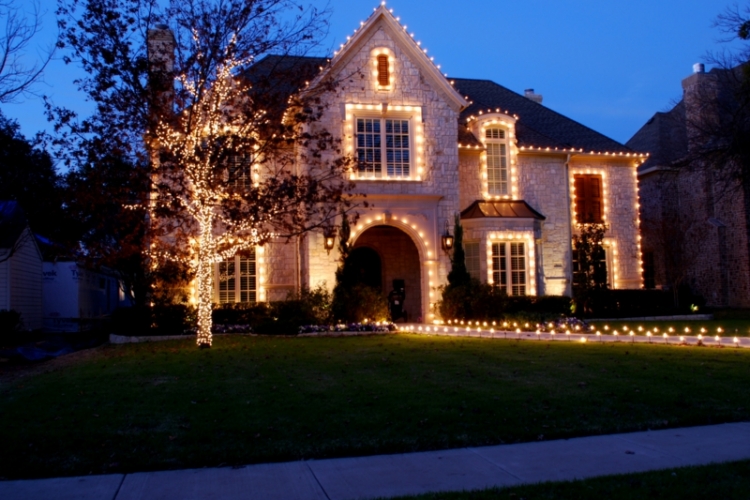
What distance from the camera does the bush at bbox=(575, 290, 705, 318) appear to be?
897 inches

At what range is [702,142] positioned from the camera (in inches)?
703

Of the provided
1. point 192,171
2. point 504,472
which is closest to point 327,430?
point 504,472

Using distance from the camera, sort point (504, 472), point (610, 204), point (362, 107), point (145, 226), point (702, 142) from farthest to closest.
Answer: point (610, 204), point (362, 107), point (702, 142), point (145, 226), point (504, 472)

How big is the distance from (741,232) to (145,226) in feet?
77.3

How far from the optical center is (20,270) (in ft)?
76.4

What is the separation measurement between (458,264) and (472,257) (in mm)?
1945

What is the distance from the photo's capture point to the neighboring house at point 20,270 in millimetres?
21547

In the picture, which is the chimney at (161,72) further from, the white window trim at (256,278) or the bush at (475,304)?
the bush at (475,304)

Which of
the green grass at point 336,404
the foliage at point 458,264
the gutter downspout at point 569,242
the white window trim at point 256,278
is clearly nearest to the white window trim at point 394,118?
the foliage at point 458,264

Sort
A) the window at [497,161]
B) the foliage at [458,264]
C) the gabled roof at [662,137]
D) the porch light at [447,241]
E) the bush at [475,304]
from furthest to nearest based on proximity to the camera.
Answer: the gabled roof at [662,137] → the window at [497,161] → the porch light at [447,241] → the foliage at [458,264] → the bush at [475,304]

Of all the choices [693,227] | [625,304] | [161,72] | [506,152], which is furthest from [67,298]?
[693,227]

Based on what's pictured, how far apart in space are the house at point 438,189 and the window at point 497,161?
0.12 ft

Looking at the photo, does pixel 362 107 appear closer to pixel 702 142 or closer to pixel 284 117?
pixel 284 117

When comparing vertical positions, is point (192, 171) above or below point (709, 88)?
below
